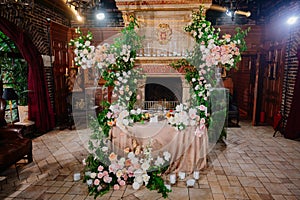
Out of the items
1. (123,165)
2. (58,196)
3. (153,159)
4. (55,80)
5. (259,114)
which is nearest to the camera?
(58,196)

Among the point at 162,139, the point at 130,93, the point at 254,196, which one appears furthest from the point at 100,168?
the point at 254,196

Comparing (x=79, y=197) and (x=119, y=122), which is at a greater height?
(x=119, y=122)

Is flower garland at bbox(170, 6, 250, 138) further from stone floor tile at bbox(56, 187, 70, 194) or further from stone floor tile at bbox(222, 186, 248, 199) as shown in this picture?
stone floor tile at bbox(56, 187, 70, 194)

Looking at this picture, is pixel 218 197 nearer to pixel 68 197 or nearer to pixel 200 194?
pixel 200 194

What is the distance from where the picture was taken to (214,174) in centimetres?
321

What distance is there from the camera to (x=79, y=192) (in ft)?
8.98

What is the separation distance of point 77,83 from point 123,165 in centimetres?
446

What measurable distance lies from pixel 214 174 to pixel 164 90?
3.02 m

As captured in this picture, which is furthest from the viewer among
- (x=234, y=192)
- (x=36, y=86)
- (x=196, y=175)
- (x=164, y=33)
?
(x=36, y=86)

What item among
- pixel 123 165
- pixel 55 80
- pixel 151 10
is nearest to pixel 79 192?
pixel 123 165

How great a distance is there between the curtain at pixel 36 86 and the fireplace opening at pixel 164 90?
2531 mm

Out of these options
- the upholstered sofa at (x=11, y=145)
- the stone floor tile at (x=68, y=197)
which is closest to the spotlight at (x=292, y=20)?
the stone floor tile at (x=68, y=197)

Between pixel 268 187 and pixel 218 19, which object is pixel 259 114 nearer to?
pixel 218 19

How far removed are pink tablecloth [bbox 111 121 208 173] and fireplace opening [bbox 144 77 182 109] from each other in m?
2.62
